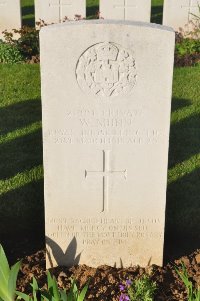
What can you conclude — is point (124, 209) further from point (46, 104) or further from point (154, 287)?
point (46, 104)

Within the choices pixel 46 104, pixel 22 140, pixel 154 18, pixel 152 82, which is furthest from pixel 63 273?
pixel 154 18

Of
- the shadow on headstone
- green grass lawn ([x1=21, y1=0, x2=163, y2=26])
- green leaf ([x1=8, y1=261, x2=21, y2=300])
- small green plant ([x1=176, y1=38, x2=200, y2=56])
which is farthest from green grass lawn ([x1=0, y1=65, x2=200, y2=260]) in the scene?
green grass lawn ([x1=21, y1=0, x2=163, y2=26])

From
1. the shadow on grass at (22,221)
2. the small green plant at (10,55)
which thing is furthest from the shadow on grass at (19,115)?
the small green plant at (10,55)

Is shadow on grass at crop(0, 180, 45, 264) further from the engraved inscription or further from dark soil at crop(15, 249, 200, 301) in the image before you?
the engraved inscription

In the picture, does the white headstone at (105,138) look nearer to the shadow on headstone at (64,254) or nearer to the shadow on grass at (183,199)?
the shadow on headstone at (64,254)

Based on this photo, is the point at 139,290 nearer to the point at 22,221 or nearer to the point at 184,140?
the point at 22,221

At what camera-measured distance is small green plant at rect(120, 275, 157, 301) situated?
127 inches

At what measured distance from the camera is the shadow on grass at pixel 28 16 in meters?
12.6

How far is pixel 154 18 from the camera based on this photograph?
13516mm

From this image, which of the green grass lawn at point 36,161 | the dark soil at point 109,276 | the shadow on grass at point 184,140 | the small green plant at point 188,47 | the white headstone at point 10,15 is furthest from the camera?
the white headstone at point 10,15

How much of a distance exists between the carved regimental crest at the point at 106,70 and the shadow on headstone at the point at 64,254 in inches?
45.7

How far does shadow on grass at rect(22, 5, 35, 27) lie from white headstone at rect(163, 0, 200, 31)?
3806 millimetres

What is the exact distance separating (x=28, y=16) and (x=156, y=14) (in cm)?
353

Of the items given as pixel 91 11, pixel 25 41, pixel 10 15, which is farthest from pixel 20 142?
pixel 91 11
